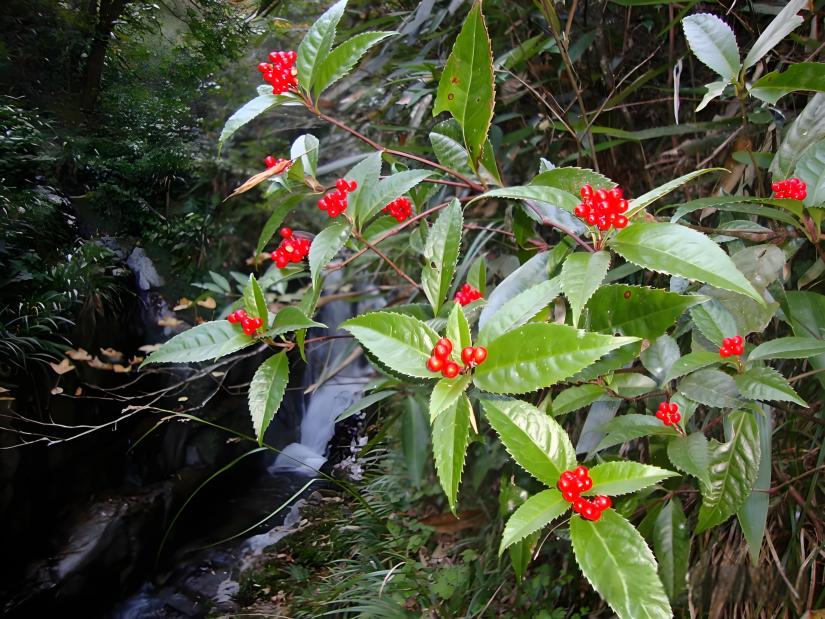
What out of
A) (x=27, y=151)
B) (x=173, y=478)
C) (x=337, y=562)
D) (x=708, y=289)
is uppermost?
(x=27, y=151)

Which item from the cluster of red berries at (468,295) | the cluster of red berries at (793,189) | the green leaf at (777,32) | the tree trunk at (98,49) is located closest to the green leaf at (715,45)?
the green leaf at (777,32)

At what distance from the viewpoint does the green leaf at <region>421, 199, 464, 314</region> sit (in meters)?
0.53

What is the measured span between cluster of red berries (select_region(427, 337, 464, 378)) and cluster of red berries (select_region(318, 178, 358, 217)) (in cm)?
25

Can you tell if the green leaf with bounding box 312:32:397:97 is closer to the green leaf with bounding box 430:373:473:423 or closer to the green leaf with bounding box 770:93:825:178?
the green leaf with bounding box 430:373:473:423

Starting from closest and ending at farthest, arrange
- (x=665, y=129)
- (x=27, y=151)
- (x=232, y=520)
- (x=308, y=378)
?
1. (x=665, y=129)
2. (x=27, y=151)
3. (x=232, y=520)
4. (x=308, y=378)

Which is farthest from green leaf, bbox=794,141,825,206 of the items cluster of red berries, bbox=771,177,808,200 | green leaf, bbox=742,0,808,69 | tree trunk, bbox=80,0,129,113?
tree trunk, bbox=80,0,129,113

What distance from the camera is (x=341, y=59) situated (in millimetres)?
566

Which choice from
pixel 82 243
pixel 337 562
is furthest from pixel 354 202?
pixel 337 562

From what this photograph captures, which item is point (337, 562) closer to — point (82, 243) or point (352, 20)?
point (82, 243)

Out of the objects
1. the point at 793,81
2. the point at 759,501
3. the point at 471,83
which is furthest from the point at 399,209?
the point at 759,501

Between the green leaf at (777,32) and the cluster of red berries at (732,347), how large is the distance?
0.94ft

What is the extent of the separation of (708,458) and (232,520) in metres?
1.64

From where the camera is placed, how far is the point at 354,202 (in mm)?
580

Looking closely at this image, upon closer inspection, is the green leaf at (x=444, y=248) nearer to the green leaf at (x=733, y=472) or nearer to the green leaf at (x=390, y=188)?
the green leaf at (x=390, y=188)
